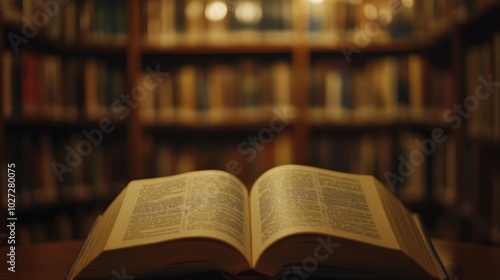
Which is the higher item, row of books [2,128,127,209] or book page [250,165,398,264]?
book page [250,165,398,264]

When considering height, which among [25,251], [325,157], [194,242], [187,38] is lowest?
[325,157]

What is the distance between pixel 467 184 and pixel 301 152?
76 cm

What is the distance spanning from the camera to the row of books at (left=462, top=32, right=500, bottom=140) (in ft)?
5.13

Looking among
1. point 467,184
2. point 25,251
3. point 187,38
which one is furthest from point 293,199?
point 187,38

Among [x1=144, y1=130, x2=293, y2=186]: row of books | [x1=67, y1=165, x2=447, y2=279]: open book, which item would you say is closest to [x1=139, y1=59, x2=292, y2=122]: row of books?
[x1=144, y1=130, x2=293, y2=186]: row of books

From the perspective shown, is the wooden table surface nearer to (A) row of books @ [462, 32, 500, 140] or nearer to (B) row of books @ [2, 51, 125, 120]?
(A) row of books @ [462, 32, 500, 140]

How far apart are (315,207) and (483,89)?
107 cm

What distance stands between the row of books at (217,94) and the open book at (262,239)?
161 centimetres

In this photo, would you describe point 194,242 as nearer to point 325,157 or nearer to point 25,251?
point 25,251

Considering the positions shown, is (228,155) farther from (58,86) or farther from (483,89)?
(483,89)

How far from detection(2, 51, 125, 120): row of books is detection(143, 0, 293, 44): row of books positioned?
0.83 ft

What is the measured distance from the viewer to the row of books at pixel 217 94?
8.04 feet

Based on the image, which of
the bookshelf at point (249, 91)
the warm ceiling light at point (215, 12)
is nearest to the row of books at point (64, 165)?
the bookshelf at point (249, 91)

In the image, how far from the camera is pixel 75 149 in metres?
2.37
